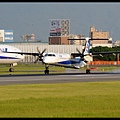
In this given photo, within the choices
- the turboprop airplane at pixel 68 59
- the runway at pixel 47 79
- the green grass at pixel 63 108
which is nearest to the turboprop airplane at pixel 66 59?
the turboprop airplane at pixel 68 59

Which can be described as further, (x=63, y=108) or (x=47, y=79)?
(x=47, y=79)

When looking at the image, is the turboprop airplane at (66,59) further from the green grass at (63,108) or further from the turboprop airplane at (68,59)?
the green grass at (63,108)

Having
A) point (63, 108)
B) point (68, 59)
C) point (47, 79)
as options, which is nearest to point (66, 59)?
point (68, 59)

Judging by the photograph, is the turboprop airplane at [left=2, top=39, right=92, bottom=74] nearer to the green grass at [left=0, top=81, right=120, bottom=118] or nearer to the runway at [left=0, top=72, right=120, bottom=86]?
the runway at [left=0, top=72, right=120, bottom=86]

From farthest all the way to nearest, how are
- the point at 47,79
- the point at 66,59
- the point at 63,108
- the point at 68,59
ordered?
the point at 68,59 < the point at 66,59 < the point at 47,79 < the point at 63,108

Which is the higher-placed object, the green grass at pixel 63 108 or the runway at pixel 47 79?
the green grass at pixel 63 108

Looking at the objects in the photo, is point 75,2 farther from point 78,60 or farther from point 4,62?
point 4,62

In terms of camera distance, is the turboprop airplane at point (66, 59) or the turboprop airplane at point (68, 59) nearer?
the turboprop airplane at point (66, 59)

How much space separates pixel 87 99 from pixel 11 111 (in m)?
6.14

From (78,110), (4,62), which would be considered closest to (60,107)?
(78,110)

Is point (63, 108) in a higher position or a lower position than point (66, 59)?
lower

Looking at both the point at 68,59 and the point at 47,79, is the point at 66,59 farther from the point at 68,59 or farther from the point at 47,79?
the point at 47,79

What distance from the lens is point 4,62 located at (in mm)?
76250

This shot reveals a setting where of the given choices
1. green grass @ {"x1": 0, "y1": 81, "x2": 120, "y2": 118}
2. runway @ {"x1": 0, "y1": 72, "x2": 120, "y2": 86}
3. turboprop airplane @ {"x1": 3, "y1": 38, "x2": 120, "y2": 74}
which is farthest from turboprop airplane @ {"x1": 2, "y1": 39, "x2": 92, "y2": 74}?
green grass @ {"x1": 0, "y1": 81, "x2": 120, "y2": 118}
